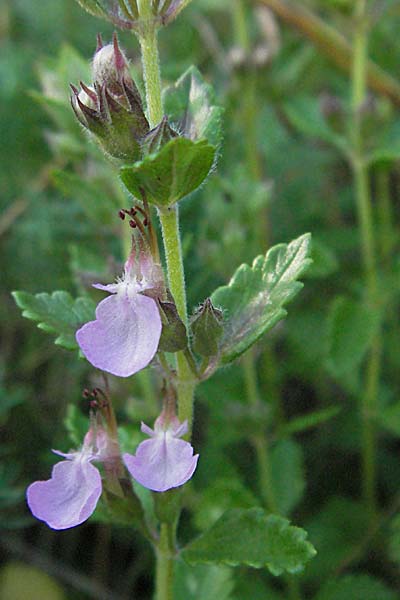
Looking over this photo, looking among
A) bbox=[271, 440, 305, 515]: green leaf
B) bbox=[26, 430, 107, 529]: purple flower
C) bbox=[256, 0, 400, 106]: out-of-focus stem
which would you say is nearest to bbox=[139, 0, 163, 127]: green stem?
bbox=[26, 430, 107, 529]: purple flower

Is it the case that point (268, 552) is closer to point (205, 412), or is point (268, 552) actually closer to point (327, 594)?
point (327, 594)

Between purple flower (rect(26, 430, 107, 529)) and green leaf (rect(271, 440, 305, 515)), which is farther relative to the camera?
green leaf (rect(271, 440, 305, 515))

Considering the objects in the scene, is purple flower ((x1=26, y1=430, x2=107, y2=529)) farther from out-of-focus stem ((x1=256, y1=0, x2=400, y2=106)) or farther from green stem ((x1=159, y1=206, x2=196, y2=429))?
out-of-focus stem ((x1=256, y1=0, x2=400, y2=106))

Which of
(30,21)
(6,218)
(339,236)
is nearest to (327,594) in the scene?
(339,236)

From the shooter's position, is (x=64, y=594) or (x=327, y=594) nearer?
(x=327, y=594)

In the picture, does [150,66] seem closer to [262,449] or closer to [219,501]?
[219,501]

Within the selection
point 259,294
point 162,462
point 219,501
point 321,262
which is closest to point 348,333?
point 321,262

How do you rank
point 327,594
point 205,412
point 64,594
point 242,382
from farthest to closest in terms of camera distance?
point 205,412, point 242,382, point 64,594, point 327,594
